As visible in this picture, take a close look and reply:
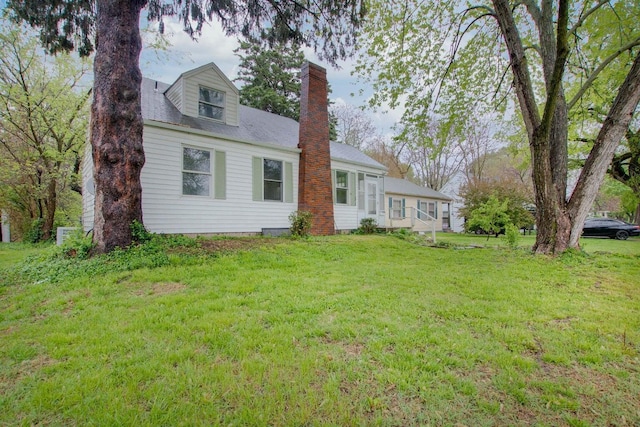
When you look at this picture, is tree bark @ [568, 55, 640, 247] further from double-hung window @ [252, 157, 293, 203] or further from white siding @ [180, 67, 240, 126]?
white siding @ [180, 67, 240, 126]

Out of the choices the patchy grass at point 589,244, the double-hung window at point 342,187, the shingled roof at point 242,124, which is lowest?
the patchy grass at point 589,244

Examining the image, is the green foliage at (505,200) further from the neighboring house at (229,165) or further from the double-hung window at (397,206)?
the neighboring house at (229,165)

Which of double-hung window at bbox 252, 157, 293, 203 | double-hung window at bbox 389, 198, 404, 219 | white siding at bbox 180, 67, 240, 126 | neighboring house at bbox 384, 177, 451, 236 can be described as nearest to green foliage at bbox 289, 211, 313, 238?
double-hung window at bbox 252, 157, 293, 203

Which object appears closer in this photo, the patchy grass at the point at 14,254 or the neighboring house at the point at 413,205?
the patchy grass at the point at 14,254

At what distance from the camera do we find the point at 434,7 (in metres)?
8.33

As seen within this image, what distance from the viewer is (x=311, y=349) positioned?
8.21 feet

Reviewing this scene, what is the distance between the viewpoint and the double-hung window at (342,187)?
38.7 ft

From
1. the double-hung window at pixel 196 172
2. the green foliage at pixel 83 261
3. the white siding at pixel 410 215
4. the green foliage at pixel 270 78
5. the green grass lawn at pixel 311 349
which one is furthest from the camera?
the green foliage at pixel 270 78

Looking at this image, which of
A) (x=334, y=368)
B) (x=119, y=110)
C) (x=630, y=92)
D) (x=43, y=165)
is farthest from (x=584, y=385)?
(x=43, y=165)

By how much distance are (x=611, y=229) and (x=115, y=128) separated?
2452cm

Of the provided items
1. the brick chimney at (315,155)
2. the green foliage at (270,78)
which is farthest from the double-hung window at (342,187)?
the green foliage at (270,78)

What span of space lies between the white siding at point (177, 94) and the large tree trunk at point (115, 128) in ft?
10.2

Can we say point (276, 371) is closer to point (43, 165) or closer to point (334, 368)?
point (334, 368)

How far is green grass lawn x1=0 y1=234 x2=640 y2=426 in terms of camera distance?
1.82 m
